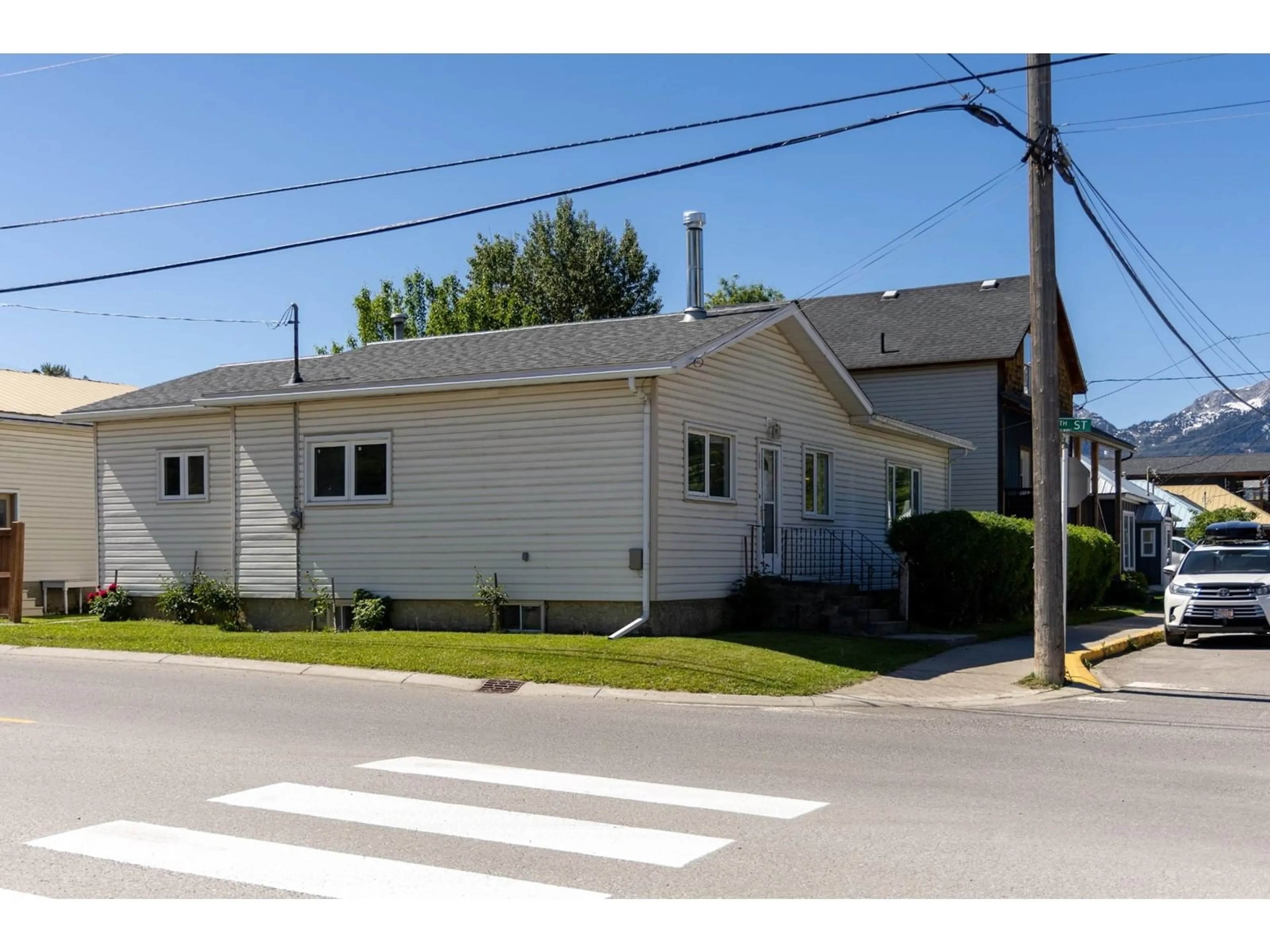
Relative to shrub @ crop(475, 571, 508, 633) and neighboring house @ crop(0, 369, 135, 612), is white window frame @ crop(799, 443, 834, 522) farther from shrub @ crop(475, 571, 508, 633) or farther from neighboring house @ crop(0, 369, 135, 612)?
neighboring house @ crop(0, 369, 135, 612)

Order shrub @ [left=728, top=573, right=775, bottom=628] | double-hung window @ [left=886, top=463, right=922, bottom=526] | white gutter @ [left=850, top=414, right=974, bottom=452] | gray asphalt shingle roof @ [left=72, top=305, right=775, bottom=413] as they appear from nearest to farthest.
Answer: gray asphalt shingle roof @ [left=72, top=305, right=775, bottom=413], shrub @ [left=728, top=573, right=775, bottom=628], white gutter @ [left=850, top=414, right=974, bottom=452], double-hung window @ [left=886, top=463, right=922, bottom=526]

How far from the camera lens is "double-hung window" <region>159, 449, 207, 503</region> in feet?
71.7

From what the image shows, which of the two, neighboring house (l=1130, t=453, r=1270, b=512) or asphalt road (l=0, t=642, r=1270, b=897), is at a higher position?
neighboring house (l=1130, t=453, r=1270, b=512)

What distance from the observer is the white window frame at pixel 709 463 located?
723 inches

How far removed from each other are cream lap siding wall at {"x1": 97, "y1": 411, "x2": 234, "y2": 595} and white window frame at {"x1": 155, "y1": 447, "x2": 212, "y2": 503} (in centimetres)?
3

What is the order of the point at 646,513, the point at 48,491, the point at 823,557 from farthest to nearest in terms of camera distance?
the point at 48,491 → the point at 823,557 → the point at 646,513

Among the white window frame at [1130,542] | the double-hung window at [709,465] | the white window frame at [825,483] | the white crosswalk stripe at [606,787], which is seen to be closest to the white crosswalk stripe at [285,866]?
the white crosswalk stripe at [606,787]

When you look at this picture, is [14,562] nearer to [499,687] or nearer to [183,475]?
[183,475]

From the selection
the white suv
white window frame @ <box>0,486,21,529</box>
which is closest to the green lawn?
the white suv

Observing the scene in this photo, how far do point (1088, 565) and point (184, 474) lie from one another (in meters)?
19.2

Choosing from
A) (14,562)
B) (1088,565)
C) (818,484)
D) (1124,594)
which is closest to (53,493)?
(14,562)

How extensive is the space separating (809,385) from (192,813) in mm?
16602

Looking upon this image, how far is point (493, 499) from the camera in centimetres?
1880

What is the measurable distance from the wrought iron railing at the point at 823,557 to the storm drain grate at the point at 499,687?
6.47 m
